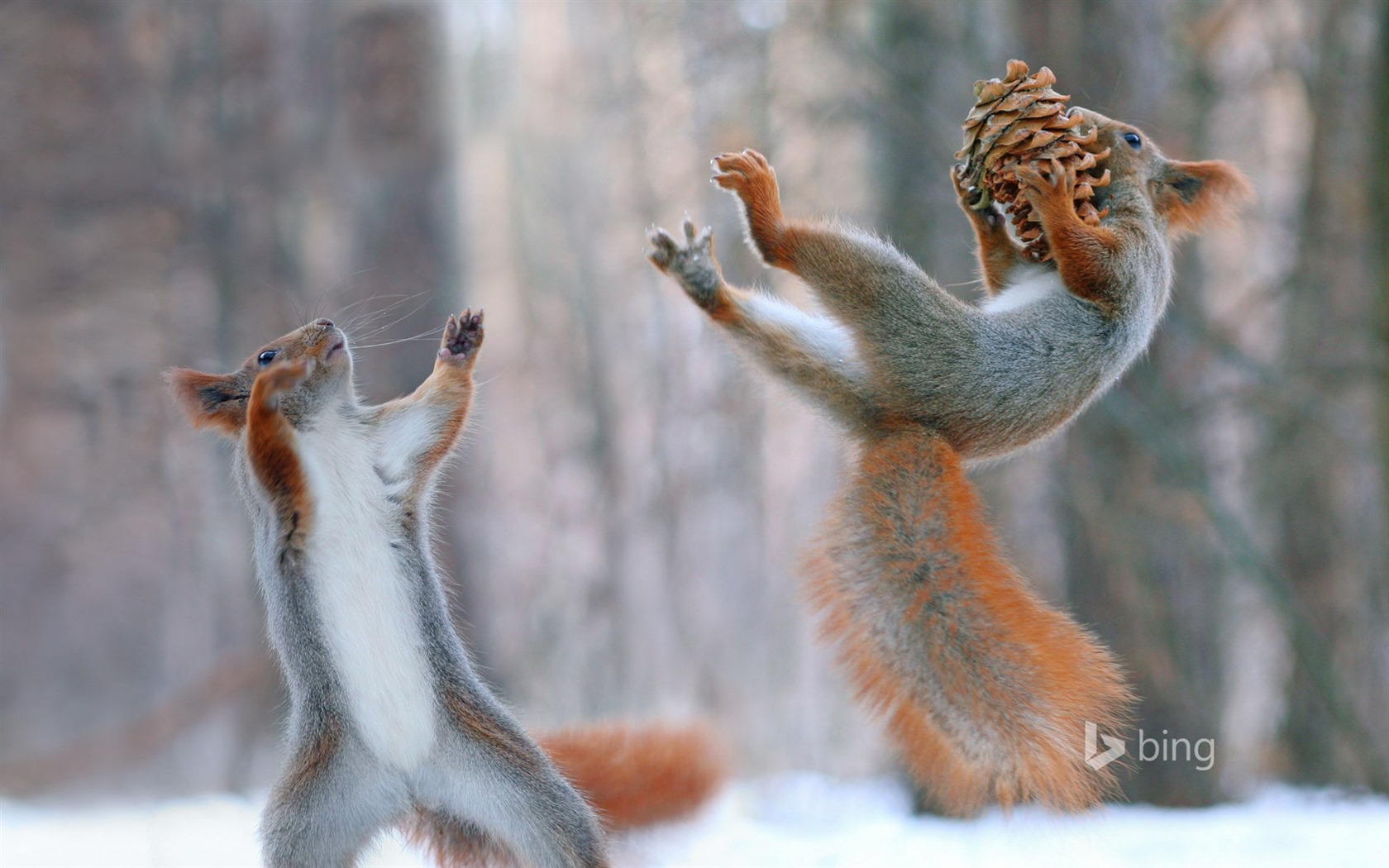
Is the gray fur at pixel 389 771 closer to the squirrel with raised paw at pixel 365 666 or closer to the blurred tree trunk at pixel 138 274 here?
the squirrel with raised paw at pixel 365 666

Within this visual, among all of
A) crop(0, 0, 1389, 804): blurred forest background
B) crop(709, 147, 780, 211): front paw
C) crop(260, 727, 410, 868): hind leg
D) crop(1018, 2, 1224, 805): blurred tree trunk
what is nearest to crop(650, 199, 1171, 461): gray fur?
crop(709, 147, 780, 211): front paw

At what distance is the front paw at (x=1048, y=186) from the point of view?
8.56 feet

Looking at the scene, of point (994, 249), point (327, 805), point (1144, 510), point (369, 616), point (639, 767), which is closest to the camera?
point (327, 805)

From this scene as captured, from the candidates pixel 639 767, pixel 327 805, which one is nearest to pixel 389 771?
pixel 327 805

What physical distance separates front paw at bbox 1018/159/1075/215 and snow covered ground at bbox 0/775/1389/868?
127 centimetres

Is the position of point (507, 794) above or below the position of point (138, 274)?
below

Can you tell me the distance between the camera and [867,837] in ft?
12.5

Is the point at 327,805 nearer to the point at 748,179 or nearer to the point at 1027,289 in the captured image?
the point at 748,179

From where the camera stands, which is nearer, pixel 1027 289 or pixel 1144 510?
pixel 1027 289

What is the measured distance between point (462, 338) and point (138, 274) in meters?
5.39

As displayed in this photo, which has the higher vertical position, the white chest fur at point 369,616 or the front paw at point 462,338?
the front paw at point 462,338

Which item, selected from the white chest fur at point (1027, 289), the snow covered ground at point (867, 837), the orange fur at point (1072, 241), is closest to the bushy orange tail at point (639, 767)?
the snow covered ground at point (867, 837)

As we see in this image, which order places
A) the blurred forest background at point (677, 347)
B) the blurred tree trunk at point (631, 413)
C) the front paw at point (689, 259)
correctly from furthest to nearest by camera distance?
the blurred tree trunk at point (631, 413), the blurred forest background at point (677, 347), the front paw at point (689, 259)

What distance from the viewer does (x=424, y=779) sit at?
228cm
